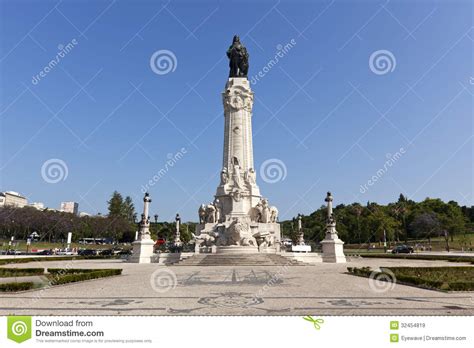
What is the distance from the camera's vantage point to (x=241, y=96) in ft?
144

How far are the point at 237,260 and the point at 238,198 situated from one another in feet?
38.1

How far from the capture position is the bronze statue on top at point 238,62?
153 feet

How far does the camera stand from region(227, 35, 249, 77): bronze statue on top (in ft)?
153

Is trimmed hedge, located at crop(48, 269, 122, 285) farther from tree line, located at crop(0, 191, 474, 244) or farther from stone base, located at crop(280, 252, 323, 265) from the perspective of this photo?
tree line, located at crop(0, 191, 474, 244)

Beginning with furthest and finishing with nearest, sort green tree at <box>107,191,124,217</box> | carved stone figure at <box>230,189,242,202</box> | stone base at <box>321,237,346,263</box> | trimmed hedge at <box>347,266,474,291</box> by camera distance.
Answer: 1. green tree at <box>107,191,124,217</box>
2. carved stone figure at <box>230,189,242,202</box>
3. stone base at <box>321,237,346,263</box>
4. trimmed hedge at <box>347,266,474,291</box>

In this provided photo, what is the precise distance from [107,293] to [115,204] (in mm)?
106457

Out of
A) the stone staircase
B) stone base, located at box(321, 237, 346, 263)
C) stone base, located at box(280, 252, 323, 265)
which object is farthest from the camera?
stone base, located at box(321, 237, 346, 263)

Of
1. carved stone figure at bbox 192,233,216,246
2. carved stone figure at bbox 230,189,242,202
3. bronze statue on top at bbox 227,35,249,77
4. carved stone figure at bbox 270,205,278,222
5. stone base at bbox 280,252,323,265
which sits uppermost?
bronze statue on top at bbox 227,35,249,77

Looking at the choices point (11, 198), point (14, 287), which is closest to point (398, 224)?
point (14, 287)

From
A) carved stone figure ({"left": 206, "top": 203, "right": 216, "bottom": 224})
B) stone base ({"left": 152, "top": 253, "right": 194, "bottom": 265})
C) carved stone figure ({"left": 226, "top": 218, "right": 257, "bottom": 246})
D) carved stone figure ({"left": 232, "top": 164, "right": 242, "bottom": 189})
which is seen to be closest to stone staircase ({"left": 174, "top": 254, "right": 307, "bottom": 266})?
stone base ({"left": 152, "top": 253, "right": 194, "bottom": 265})

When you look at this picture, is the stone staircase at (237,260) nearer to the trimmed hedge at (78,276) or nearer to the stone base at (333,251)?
the stone base at (333,251)

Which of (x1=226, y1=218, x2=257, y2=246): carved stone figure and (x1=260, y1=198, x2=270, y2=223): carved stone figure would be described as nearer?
(x1=226, y1=218, x2=257, y2=246): carved stone figure
